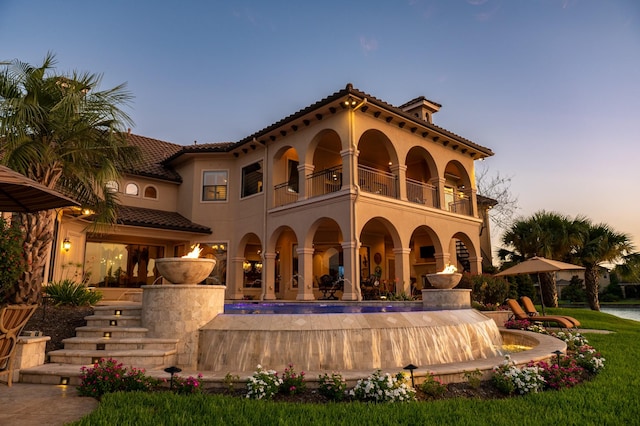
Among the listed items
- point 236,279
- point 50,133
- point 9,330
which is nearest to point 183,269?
point 9,330

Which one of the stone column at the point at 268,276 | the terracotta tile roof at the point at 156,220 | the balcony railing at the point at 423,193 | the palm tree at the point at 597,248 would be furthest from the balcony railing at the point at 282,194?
the palm tree at the point at 597,248

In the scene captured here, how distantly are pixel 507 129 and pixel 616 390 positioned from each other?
783 inches

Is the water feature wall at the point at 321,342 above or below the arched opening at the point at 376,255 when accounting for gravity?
below

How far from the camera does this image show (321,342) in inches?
234

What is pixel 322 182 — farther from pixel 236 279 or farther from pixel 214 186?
pixel 236 279

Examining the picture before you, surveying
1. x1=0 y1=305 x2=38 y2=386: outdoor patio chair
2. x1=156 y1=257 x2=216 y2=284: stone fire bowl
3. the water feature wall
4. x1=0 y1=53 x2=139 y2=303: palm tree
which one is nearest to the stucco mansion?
x1=0 y1=53 x2=139 y2=303: palm tree

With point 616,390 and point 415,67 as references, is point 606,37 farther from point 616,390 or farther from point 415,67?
point 616,390

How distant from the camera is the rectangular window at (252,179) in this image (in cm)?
1844

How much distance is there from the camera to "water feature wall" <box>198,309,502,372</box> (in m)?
5.85

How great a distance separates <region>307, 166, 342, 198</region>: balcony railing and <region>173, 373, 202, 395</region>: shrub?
11.2 metres

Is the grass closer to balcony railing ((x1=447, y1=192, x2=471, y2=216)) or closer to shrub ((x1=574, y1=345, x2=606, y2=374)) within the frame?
shrub ((x1=574, y1=345, x2=606, y2=374))

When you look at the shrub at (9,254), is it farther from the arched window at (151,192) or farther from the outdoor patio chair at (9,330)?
the arched window at (151,192)

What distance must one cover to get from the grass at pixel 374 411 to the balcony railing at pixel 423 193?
1363cm

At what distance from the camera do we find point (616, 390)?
527 cm
